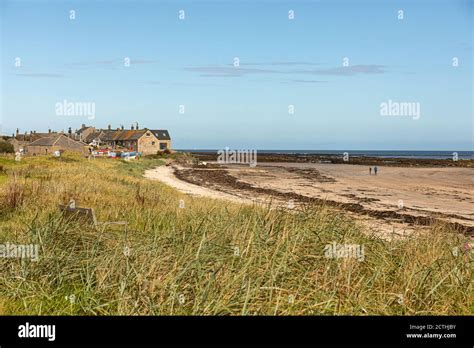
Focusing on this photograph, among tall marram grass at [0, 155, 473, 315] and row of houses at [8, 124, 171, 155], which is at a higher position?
row of houses at [8, 124, 171, 155]

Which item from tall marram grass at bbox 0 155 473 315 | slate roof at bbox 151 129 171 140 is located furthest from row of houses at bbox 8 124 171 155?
tall marram grass at bbox 0 155 473 315

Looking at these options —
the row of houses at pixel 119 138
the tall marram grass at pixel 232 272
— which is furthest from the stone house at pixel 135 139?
the tall marram grass at pixel 232 272

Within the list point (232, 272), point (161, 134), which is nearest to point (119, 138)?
point (161, 134)

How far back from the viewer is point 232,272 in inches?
256

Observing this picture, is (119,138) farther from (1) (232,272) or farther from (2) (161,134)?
(1) (232,272)

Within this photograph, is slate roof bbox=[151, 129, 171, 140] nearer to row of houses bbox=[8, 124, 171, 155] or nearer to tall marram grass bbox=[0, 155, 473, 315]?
row of houses bbox=[8, 124, 171, 155]

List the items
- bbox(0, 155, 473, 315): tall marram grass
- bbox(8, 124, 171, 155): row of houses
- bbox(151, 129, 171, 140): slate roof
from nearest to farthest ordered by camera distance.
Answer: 1. bbox(0, 155, 473, 315): tall marram grass
2. bbox(8, 124, 171, 155): row of houses
3. bbox(151, 129, 171, 140): slate roof

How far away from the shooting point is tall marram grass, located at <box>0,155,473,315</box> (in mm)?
5891

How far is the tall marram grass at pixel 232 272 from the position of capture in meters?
5.89

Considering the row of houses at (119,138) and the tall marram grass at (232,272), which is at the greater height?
the row of houses at (119,138)

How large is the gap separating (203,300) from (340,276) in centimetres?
197

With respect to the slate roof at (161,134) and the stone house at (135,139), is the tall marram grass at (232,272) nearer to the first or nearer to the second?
the stone house at (135,139)

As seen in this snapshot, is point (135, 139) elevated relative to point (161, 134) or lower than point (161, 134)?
lower
